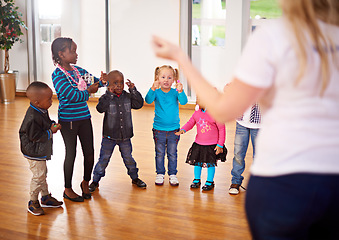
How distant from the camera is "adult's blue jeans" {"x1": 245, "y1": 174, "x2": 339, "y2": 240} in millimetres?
922

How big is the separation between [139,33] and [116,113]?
542 centimetres

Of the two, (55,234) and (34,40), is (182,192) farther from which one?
Answer: (34,40)

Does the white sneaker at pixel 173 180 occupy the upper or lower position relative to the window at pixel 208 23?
lower

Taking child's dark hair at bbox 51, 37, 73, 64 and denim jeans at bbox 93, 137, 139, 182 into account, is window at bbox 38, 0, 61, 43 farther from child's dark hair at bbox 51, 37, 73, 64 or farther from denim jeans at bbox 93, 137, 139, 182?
child's dark hair at bbox 51, 37, 73, 64

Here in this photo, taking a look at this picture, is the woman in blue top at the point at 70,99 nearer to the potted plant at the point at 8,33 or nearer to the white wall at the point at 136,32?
the white wall at the point at 136,32

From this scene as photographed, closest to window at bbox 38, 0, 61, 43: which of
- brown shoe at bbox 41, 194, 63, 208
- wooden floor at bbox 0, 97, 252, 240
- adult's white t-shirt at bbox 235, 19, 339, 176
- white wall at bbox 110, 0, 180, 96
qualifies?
white wall at bbox 110, 0, 180, 96

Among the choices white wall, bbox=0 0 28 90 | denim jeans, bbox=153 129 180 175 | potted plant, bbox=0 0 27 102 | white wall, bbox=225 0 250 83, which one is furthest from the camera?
white wall, bbox=0 0 28 90

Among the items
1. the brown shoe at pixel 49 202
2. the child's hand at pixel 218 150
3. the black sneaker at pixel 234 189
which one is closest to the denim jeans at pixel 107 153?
the brown shoe at pixel 49 202

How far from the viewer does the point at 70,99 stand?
3.17m

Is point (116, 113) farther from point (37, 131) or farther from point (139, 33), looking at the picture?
point (139, 33)

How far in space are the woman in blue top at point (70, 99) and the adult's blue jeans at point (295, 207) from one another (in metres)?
2.40

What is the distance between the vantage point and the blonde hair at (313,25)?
36.6 inches

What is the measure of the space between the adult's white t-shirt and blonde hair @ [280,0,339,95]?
0.04 feet

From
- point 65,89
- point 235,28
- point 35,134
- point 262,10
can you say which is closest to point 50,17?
point 235,28
